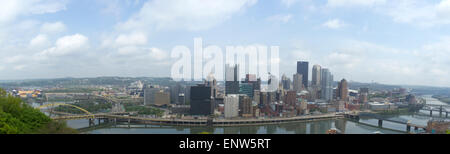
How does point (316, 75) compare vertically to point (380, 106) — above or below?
above

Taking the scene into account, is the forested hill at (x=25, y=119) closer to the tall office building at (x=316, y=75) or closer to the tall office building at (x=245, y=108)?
the tall office building at (x=245, y=108)

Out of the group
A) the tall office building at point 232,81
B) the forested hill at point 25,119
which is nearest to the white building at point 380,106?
the tall office building at point 232,81

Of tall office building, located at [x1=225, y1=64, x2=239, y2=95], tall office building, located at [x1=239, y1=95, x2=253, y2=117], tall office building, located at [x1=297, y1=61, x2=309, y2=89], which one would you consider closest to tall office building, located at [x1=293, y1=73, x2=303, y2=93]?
tall office building, located at [x1=297, y1=61, x2=309, y2=89]

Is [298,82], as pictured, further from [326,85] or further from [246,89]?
[246,89]

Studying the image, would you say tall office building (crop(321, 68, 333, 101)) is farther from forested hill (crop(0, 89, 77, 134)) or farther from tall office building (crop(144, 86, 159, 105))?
forested hill (crop(0, 89, 77, 134))

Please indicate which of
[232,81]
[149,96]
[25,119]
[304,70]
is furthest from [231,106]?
[304,70]

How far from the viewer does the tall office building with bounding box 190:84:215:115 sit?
11.8 m

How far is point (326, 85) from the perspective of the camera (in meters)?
19.8

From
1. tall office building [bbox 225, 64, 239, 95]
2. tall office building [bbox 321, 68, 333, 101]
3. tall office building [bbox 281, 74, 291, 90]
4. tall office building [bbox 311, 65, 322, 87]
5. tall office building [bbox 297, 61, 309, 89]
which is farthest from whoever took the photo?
tall office building [bbox 311, 65, 322, 87]

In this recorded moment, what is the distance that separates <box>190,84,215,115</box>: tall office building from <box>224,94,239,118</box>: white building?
0.85 metres

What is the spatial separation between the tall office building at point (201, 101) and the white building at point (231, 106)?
0.85 meters

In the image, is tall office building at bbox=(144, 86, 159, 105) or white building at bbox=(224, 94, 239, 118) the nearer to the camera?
white building at bbox=(224, 94, 239, 118)

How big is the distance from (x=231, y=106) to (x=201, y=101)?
143cm
